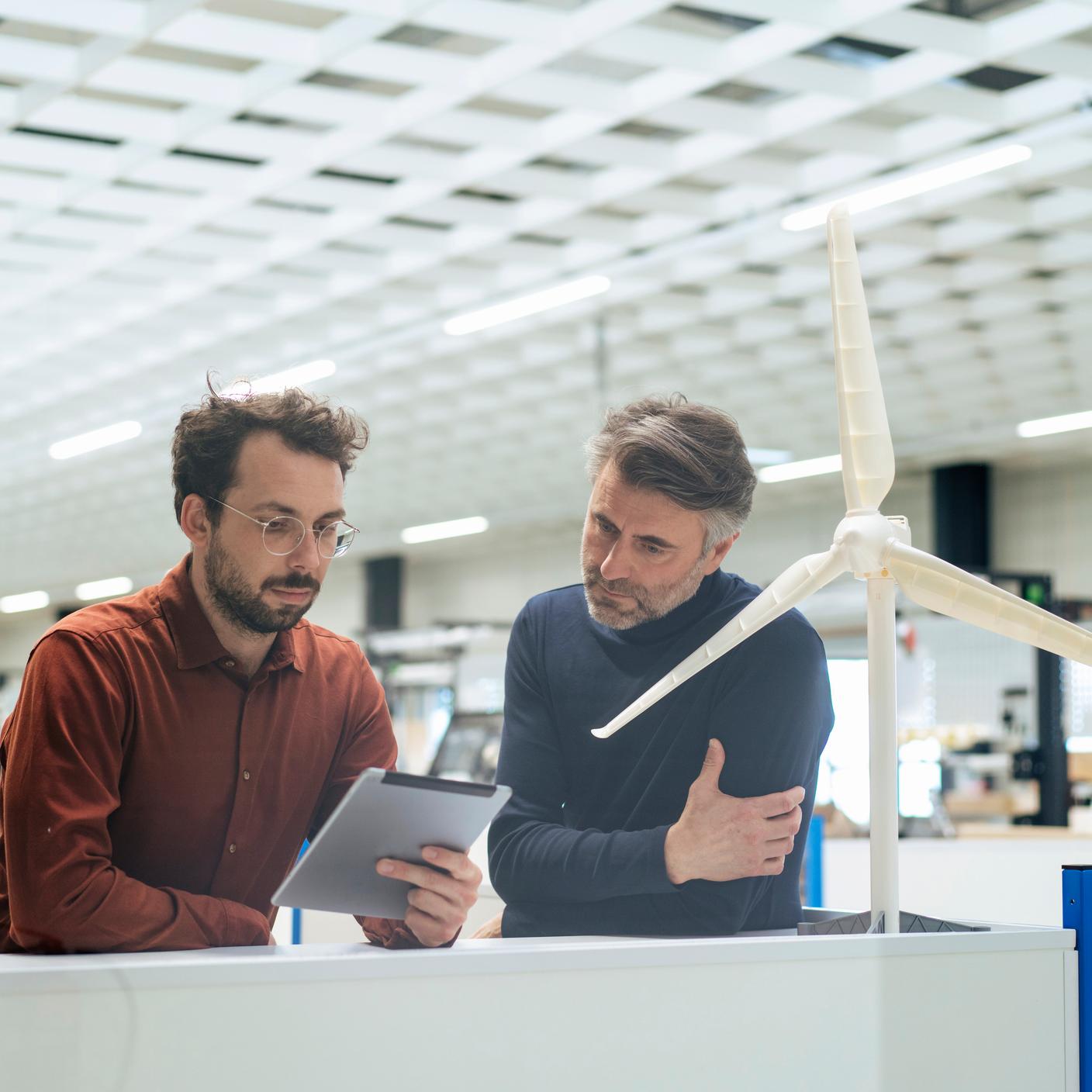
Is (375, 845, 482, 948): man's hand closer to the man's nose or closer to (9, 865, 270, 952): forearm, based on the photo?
(9, 865, 270, 952): forearm

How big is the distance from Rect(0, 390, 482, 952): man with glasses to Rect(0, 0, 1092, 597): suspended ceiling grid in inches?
6.8

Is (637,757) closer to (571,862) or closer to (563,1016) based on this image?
(571,862)

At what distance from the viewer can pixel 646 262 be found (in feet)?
31.1

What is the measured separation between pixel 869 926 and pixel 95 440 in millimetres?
12895

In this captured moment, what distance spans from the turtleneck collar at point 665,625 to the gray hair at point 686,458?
8cm

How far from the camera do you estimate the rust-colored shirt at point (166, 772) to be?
1.80 meters

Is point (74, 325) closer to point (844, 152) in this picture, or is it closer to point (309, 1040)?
point (844, 152)

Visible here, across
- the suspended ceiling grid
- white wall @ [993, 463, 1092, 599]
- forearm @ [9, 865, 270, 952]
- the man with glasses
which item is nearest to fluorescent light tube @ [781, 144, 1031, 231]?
the suspended ceiling grid

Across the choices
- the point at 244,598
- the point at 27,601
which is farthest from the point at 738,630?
the point at 27,601

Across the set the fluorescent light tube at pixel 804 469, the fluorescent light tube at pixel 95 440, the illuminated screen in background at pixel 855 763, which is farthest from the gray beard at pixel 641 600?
the fluorescent light tube at pixel 804 469

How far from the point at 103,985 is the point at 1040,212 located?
835 centimetres

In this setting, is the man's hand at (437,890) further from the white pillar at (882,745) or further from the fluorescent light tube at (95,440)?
the fluorescent light tube at (95,440)

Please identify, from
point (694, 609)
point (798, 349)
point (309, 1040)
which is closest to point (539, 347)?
point (798, 349)

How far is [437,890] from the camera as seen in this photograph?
5.97 feet
